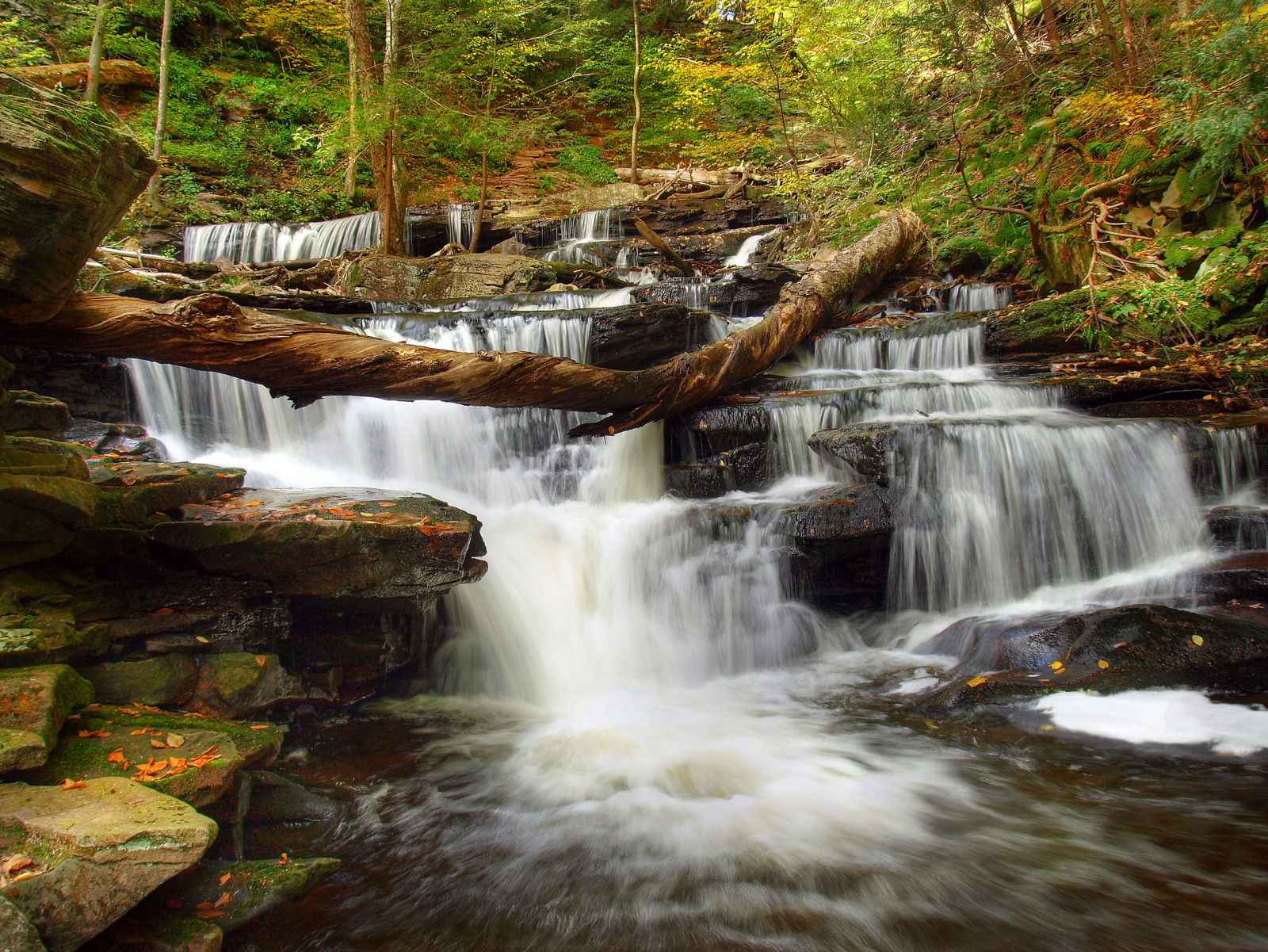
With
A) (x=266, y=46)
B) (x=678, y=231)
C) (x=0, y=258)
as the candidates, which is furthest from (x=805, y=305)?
(x=266, y=46)

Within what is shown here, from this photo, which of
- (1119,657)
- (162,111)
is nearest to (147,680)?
(1119,657)

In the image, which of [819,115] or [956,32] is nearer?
[956,32]

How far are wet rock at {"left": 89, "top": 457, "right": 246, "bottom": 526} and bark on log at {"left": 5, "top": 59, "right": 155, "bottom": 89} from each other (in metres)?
16.6

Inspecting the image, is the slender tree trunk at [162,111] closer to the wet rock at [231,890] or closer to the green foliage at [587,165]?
the green foliage at [587,165]

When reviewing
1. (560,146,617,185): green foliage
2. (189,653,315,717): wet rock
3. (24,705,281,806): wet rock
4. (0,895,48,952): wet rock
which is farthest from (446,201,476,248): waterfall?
(0,895,48,952): wet rock

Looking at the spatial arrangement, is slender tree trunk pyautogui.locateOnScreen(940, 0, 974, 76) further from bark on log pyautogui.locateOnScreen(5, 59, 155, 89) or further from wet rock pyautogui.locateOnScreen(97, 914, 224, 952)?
bark on log pyautogui.locateOnScreen(5, 59, 155, 89)

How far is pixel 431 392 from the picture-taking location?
16.5ft

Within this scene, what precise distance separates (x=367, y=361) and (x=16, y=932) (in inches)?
140

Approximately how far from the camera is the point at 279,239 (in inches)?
611

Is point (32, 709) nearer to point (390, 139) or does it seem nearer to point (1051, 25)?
point (390, 139)

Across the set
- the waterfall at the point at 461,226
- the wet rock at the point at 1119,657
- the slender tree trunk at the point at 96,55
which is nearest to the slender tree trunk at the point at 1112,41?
the wet rock at the point at 1119,657

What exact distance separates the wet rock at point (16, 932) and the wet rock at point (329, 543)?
222 cm

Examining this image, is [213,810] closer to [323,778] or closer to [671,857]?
[323,778]

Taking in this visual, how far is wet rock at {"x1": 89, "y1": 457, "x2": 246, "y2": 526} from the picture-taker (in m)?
3.95
